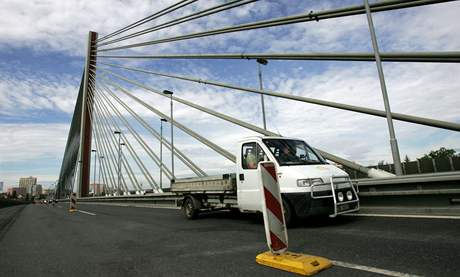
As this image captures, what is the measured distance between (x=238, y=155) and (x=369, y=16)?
494 cm

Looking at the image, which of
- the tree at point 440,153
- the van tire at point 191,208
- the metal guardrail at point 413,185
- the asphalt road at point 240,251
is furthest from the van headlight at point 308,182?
the tree at point 440,153

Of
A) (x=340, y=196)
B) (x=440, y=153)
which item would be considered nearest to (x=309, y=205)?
(x=340, y=196)

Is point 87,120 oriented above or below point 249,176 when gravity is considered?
above

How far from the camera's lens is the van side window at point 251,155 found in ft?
24.9

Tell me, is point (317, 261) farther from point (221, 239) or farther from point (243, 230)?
point (243, 230)

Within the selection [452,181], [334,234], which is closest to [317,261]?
[334,234]

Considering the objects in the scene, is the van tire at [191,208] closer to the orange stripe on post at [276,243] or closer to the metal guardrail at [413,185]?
the metal guardrail at [413,185]

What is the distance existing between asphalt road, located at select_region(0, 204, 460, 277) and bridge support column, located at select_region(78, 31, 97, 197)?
27570mm

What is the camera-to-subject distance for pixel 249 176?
7730 mm

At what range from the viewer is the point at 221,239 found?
238 inches

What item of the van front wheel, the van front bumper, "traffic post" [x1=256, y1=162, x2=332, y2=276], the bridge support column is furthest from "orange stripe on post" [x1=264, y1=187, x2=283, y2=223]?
the bridge support column

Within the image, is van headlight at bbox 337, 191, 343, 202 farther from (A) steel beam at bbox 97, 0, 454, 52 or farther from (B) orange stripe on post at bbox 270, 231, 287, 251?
(A) steel beam at bbox 97, 0, 454, 52

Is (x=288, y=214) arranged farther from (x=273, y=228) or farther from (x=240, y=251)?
(x=273, y=228)

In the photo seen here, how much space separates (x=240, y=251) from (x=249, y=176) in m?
2.94
